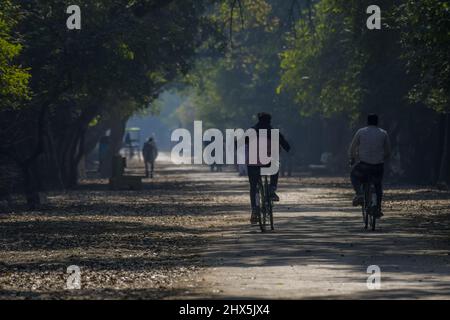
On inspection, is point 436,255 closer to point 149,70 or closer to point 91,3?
point 91,3

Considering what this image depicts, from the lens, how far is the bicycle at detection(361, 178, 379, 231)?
2364 centimetres

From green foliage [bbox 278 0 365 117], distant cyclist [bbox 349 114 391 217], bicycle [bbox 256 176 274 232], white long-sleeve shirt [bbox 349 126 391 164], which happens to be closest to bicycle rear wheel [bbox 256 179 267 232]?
bicycle [bbox 256 176 274 232]

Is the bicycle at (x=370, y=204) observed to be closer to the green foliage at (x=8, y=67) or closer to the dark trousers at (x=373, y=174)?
the dark trousers at (x=373, y=174)

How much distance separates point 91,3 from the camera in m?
36.6

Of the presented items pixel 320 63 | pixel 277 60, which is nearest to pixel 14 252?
pixel 320 63

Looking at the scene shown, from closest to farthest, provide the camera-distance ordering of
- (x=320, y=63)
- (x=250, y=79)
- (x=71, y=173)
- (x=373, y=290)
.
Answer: (x=373, y=290) < (x=71, y=173) < (x=320, y=63) < (x=250, y=79)

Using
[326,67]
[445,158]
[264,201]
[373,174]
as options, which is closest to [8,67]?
[264,201]

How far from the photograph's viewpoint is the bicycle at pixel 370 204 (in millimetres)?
23641

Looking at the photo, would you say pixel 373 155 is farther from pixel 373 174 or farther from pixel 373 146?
pixel 373 174

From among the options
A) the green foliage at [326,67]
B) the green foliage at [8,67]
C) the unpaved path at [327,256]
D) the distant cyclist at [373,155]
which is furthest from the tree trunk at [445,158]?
the distant cyclist at [373,155]

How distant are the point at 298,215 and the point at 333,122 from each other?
1908 inches

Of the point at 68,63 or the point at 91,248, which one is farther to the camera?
the point at 68,63

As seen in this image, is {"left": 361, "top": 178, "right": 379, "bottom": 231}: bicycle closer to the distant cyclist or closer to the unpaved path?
the distant cyclist
